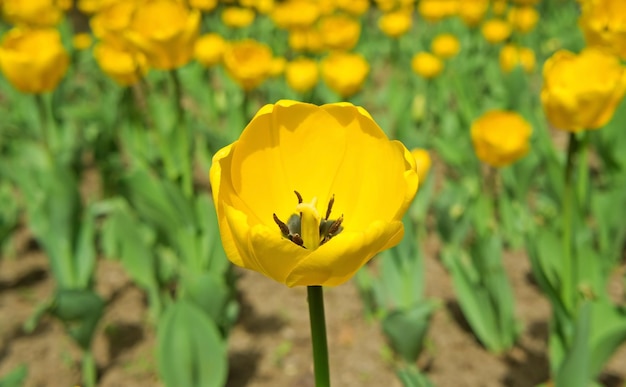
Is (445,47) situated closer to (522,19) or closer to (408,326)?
(522,19)

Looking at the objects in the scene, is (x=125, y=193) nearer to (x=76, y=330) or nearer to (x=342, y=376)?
(x=76, y=330)

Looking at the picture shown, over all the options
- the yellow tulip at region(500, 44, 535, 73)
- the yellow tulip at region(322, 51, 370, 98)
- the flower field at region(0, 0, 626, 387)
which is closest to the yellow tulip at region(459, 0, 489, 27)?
the yellow tulip at region(500, 44, 535, 73)

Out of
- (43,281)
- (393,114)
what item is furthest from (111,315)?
(393,114)

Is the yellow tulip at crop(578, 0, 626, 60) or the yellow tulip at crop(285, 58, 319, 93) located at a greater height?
the yellow tulip at crop(578, 0, 626, 60)

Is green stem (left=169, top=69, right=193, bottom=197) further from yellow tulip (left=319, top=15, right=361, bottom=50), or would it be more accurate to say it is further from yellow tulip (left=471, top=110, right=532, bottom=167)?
yellow tulip (left=319, top=15, right=361, bottom=50)

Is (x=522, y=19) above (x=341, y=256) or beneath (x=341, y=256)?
beneath

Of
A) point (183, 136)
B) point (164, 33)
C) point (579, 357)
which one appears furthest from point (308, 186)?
point (183, 136)
